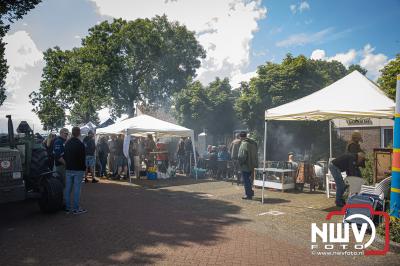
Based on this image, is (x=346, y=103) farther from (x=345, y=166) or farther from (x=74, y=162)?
(x=74, y=162)

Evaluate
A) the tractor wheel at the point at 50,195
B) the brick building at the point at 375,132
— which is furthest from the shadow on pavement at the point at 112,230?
the brick building at the point at 375,132

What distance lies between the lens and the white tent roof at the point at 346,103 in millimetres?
8000

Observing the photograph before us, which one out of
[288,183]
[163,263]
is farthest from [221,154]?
[163,263]

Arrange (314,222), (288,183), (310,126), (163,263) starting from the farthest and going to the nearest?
1. (310,126)
2. (288,183)
3. (314,222)
4. (163,263)

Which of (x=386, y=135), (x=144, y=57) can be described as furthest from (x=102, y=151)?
(x=144, y=57)

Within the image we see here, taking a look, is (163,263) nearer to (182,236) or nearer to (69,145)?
(182,236)

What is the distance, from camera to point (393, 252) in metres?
5.26

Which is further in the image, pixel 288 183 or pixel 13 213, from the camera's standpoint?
pixel 288 183

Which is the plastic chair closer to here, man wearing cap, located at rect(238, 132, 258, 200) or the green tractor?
man wearing cap, located at rect(238, 132, 258, 200)

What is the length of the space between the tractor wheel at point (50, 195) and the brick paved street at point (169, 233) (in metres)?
0.23

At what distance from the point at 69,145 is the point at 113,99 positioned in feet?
100

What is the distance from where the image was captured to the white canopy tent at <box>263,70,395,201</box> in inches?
315

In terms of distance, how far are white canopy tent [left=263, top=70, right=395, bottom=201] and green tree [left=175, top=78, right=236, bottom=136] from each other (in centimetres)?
2295

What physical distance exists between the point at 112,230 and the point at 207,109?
26.7 meters
